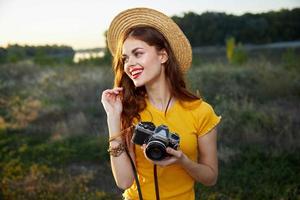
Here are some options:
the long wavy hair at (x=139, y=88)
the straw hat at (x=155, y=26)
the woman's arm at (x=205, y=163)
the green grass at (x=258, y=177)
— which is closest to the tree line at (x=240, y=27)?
the green grass at (x=258, y=177)

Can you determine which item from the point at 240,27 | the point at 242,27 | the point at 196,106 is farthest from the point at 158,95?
the point at 240,27

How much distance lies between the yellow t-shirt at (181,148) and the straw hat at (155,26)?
394mm

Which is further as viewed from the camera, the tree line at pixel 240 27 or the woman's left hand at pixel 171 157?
the tree line at pixel 240 27

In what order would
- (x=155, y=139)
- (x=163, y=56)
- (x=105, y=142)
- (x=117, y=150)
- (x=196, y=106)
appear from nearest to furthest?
1. (x=155, y=139)
2. (x=117, y=150)
3. (x=196, y=106)
4. (x=163, y=56)
5. (x=105, y=142)

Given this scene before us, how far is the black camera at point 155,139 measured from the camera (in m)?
1.65

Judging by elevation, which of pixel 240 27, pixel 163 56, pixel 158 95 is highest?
pixel 163 56

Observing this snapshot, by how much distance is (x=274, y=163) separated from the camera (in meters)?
5.61

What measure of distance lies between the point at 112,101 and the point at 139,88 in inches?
9.5

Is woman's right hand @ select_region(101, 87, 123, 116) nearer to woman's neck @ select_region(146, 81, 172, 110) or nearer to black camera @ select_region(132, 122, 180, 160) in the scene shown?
woman's neck @ select_region(146, 81, 172, 110)

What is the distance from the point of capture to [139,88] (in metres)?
2.20

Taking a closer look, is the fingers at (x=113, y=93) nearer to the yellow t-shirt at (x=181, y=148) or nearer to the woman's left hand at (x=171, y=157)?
the yellow t-shirt at (x=181, y=148)

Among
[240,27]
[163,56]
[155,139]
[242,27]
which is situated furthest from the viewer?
[240,27]

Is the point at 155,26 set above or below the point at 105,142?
above

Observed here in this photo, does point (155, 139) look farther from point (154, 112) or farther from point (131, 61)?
point (131, 61)
